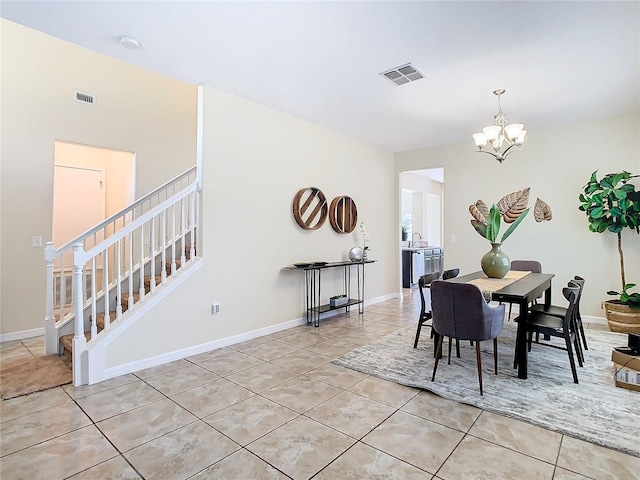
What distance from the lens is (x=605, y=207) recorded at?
14.8 ft

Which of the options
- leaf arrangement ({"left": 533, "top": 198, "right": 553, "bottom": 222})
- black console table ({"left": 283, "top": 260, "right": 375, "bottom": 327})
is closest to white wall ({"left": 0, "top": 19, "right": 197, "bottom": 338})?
black console table ({"left": 283, "top": 260, "right": 375, "bottom": 327})

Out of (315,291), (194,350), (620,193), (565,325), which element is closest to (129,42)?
(194,350)

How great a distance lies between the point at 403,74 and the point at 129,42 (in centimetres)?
248

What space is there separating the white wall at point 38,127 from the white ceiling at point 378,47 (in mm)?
1985

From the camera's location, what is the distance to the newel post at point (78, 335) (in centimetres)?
284

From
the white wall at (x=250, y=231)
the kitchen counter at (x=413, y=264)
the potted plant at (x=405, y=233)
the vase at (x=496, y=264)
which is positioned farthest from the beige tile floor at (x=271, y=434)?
the potted plant at (x=405, y=233)

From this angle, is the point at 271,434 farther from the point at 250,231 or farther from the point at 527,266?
the point at 527,266

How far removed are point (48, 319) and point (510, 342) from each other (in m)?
5.00

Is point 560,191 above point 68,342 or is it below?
above

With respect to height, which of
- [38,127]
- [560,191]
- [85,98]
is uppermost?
[85,98]

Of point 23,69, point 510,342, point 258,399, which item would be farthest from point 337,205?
point 23,69

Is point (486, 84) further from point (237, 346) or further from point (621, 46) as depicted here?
point (237, 346)

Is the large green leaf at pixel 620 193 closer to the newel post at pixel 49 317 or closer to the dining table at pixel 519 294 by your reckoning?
the dining table at pixel 519 294

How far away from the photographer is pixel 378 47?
294 centimetres
